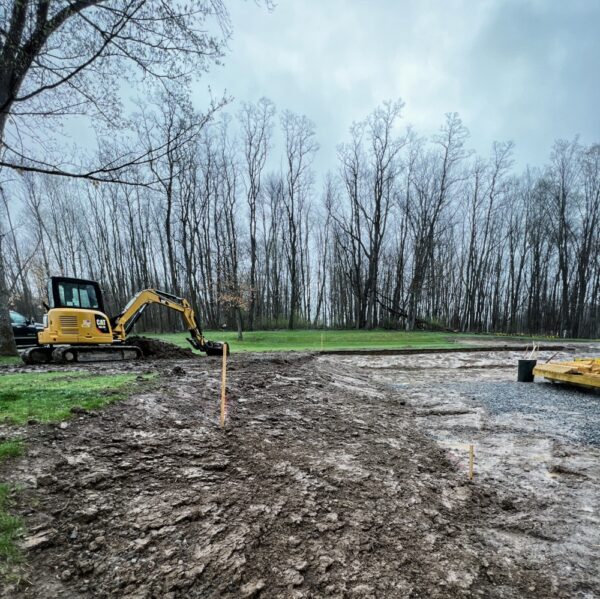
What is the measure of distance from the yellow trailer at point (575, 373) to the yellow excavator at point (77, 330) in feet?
29.0

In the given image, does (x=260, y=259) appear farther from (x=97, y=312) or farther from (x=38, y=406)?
(x=38, y=406)

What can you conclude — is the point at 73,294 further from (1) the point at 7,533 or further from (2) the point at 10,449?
(1) the point at 7,533

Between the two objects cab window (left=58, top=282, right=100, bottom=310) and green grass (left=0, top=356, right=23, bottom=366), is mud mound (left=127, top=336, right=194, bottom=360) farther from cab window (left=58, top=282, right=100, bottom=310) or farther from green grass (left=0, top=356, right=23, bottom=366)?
green grass (left=0, top=356, right=23, bottom=366)

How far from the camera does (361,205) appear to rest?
35.0 meters

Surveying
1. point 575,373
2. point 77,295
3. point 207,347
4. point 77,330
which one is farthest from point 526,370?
point 77,295

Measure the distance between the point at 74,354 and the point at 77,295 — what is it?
5.21 ft

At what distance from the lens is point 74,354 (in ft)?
30.4

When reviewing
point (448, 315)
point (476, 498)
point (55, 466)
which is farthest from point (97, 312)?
point (448, 315)

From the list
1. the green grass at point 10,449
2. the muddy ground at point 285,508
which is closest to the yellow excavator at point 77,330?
the muddy ground at point 285,508

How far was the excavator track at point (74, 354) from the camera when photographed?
29.3 feet

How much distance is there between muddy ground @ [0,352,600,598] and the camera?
2201 millimetres

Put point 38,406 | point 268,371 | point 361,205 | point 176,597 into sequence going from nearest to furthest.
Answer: point 176,597 < point 38,406 < point 268,371 < point 361,205

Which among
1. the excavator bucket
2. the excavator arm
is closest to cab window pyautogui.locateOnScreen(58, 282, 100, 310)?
the excavator arm

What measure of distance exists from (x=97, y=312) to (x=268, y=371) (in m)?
5.21
